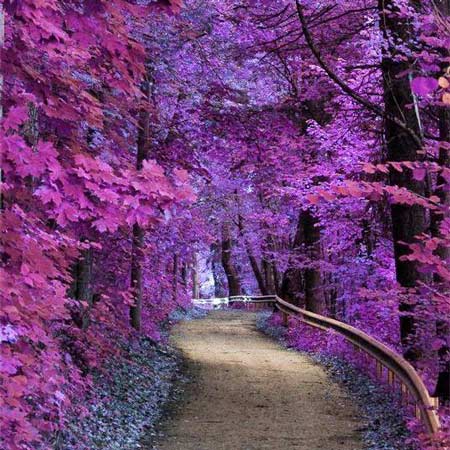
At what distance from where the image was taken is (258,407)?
981 cm

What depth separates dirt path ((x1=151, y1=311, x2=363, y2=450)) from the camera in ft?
26.0

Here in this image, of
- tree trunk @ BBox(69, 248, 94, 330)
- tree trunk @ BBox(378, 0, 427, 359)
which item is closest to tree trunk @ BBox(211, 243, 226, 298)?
tree trunk @ BBox(69, 248, 94, 330)

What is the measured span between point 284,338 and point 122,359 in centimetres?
800

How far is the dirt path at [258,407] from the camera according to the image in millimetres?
7918

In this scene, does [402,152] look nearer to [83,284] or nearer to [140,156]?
[83,284]

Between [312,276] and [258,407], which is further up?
[312,276]

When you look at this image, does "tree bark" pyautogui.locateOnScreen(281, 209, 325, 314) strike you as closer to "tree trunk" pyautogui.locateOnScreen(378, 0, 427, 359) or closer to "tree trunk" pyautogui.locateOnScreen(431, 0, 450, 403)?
"tree trunk" pyautogui.locateOnScreen(378, 0, 427, 359)

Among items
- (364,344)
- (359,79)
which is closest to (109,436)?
(364,344)

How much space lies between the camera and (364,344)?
11117mm

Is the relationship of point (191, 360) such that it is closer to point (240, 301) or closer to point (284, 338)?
point (284, 338)

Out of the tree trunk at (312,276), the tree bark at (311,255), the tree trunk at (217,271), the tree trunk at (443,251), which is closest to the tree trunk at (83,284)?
the tree trunk at (443,251)

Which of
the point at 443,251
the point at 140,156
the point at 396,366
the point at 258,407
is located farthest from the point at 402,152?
the point at 140,156

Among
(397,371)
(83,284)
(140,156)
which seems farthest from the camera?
(140,156)

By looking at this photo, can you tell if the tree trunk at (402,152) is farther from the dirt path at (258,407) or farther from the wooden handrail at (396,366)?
the dirt path at (258,407)
